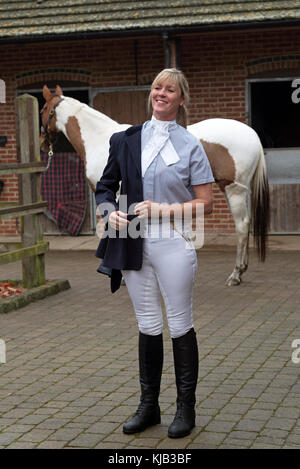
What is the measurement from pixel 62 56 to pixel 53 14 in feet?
3.00

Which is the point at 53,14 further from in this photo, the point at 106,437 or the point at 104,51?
the point at 106,437

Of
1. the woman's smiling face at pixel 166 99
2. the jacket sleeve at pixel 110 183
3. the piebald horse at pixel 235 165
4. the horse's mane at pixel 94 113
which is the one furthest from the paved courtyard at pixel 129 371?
the horse's mane at pixel 94 113

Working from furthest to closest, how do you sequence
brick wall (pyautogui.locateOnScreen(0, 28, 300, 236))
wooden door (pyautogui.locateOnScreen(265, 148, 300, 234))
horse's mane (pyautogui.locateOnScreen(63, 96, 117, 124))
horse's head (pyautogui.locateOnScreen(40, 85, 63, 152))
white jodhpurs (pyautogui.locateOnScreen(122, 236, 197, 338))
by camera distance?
wooden door (pyautogui.locateOnScreen(265, 148, 300, 234))
brick wall (pyautogui.locateOnScreen(0, 28, 300, 236))
horse's head (pyautogui.locateOnScreen(40, 85, 63, 152))
horse's mane (pyautogui.locateOnScreen(63, 96, 117, 124))
white jodhpurs (pyautogui.locateOnScreen(122, 236, 197, 338))

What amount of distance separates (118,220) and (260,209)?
5.06 meters

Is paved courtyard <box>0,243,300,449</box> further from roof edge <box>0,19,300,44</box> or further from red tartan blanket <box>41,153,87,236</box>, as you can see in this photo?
red tartan blanket <box>41,153,87,236</box>

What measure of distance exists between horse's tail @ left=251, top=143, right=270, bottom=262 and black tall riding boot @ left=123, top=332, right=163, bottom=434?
4497 mm

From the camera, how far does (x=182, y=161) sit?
4.42 meters

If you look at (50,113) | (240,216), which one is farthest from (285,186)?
(50,113)

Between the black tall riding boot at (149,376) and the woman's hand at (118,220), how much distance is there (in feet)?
2.22

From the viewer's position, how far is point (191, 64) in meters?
13.1

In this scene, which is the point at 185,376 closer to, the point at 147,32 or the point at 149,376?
the point at 149,376

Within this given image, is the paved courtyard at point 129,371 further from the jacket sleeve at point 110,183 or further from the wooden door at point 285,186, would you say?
the wooden door at point 285,186

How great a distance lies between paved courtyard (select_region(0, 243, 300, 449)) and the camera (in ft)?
15.0

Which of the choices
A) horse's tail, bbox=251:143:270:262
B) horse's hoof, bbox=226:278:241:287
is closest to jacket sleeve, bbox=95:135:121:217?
horse's tail, bbox=251:143:270:262
